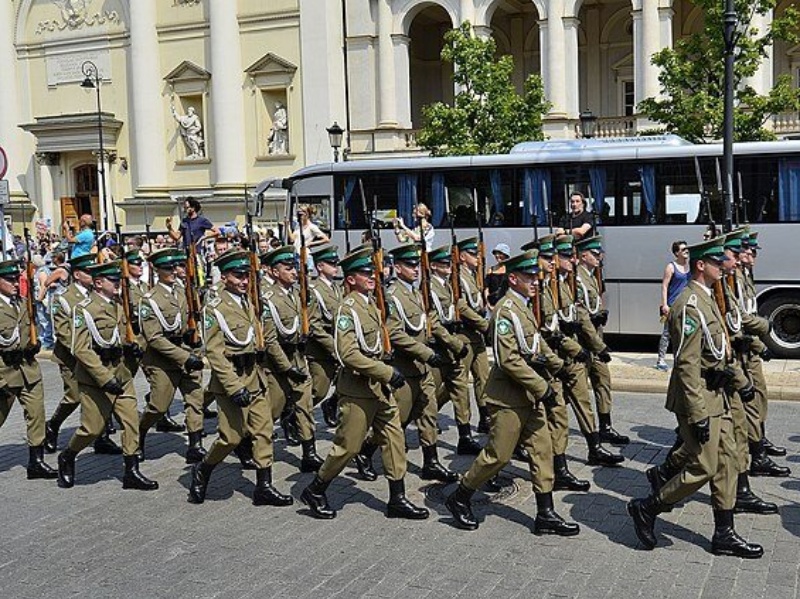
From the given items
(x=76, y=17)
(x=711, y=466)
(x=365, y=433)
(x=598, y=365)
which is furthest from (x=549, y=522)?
(x=76, y=17)

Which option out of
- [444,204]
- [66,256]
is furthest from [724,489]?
[66,256]

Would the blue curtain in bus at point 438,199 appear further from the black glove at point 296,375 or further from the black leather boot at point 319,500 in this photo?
the black leather boot at point 319,500

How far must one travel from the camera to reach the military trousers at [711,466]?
625cm

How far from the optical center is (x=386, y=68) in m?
32.8

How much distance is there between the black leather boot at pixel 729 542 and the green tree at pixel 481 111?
67.2ft

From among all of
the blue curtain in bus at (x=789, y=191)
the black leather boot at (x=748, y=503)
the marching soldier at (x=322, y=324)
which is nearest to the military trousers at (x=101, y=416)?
the marching soldier at (x=322, y=324)

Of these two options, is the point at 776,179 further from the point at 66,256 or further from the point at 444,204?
the point at 66,256

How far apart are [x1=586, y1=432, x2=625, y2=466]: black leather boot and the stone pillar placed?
27106 millimetres

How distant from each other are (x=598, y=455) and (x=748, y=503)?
1.74m

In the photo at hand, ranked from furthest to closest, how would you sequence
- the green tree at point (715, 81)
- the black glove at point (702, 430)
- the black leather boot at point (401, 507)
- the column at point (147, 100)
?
the column at point (147, 100)
the green tree at point (715, 81)
the black leather boot at point (401, 507)
the black glove at point (702, 430)

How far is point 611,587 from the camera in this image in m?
5.92

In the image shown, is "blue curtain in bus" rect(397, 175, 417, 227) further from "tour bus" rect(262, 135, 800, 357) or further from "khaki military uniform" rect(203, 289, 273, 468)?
"khaki military uniform" rect(203, 289, 273, 468)

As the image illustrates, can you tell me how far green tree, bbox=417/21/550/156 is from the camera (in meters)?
26.3

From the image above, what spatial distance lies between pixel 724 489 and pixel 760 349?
2064mm
